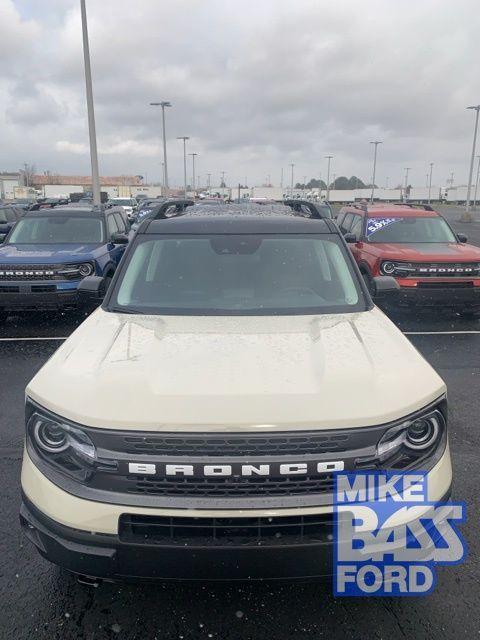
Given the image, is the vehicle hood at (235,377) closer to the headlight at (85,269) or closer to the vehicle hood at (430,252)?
the headlight at (85,269)

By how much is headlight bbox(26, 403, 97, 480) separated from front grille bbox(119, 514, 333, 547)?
29 centimetres

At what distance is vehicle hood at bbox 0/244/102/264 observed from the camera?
8.00 m

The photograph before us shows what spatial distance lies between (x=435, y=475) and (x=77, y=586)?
71.3 inches

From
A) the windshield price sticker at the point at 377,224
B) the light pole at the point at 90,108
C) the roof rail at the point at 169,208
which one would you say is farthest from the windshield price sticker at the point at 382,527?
the light pole at the point at 90,108

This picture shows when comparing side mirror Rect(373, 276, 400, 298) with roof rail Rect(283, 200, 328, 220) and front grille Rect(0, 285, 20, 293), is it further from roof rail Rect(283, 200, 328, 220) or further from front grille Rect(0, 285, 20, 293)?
front grille Rect(0, 285, 20, 293)

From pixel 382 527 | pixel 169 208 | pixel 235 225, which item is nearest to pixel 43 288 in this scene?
pixel 169 208

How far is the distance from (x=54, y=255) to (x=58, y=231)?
150cm

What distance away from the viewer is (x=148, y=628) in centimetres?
238

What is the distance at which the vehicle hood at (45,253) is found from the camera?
8.00 meters

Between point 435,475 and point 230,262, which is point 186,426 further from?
point 230,262

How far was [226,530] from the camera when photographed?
207cm

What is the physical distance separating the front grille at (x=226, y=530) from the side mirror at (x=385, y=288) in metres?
2.45

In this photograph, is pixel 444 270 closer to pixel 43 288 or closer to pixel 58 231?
pixel 43 288

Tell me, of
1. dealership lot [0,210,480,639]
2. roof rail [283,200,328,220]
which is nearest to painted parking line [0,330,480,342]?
roof rail [283,200,328,220]
